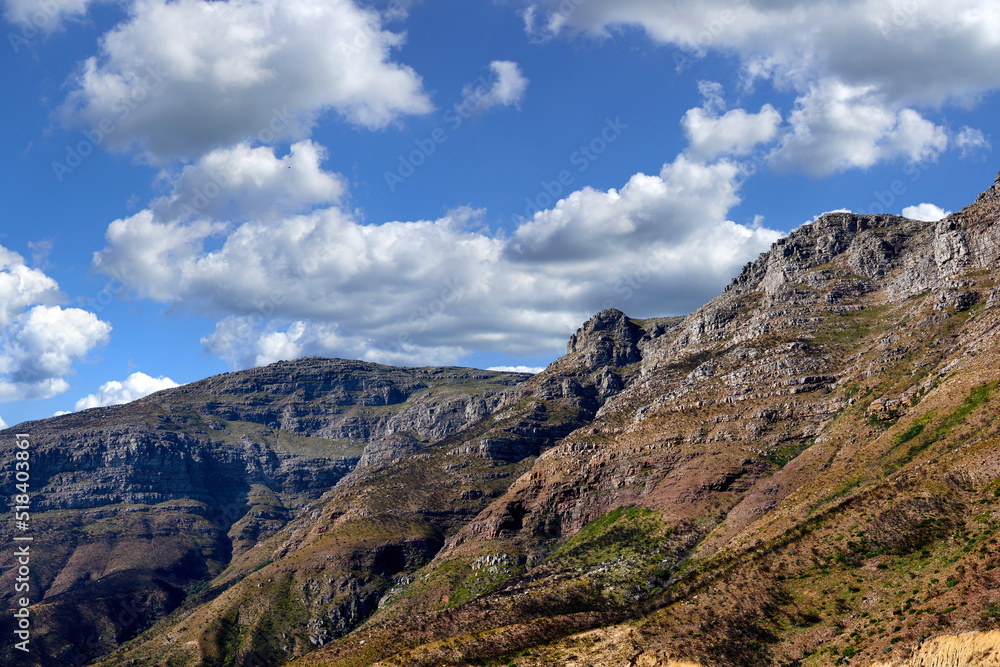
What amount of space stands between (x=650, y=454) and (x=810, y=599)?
104 metres

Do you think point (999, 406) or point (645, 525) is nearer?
point (999, 406)

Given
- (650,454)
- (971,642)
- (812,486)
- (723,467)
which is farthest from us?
(650,454)

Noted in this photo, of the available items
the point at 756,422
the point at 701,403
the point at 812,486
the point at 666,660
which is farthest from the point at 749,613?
the point at 701,403

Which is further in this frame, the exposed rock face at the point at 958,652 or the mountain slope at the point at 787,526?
the mountain slope at the point at 787,526

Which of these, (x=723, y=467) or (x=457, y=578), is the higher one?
(x=723, y=467)

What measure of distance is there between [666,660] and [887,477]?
5205 centimetres

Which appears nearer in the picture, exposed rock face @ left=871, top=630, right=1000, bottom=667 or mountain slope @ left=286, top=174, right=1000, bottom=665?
→ exposed rock face @ left=871, top=630, right=1000, bottom=667

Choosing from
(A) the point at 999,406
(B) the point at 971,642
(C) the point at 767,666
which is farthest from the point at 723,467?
(B) the point at 971,642

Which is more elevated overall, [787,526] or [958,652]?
[787,526]

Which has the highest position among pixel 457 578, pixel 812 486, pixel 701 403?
pixel 701 403

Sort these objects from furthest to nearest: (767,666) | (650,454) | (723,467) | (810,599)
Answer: (650,454)
(723,467)
(810,599)
(767,666)

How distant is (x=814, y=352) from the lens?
189875 millimetres

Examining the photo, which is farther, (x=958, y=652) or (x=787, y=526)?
(x=787, y=526)

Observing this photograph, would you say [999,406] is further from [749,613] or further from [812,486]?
[749,613]
